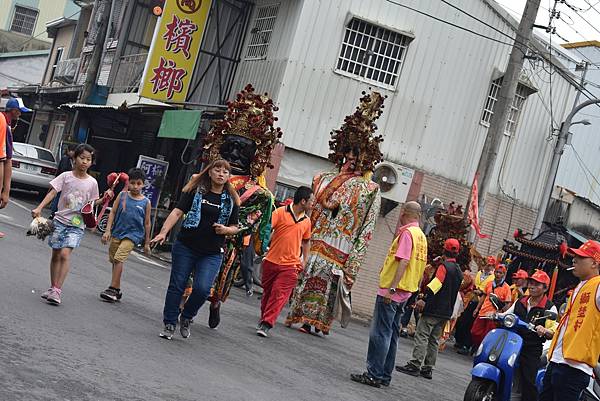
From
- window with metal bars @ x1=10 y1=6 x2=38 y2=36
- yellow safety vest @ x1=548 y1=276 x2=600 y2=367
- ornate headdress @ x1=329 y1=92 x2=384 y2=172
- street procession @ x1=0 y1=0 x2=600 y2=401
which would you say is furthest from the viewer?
window with metal bars @ x1=10 y1=6 x2=38 y2=36

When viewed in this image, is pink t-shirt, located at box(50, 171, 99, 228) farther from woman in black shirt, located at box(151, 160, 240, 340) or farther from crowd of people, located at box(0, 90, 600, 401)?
woman in black shirt, located at box(151, 160, 240, 340)

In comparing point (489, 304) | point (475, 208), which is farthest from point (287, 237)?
point (475, 208)

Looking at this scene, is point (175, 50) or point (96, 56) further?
point (96, 56)

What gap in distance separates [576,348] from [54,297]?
501 centimetres

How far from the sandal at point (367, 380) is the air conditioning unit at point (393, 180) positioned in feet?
44.8

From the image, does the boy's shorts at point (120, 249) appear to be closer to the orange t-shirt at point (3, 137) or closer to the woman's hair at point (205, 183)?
the orange t-shirt at point (3, 137)

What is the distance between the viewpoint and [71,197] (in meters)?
10.6

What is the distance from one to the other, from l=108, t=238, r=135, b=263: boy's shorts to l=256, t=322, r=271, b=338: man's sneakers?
1.80 metres

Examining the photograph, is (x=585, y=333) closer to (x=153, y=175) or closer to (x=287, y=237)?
(x=287, y=237)

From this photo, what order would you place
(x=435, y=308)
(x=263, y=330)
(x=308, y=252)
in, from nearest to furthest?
(x=263, y=330), (x=435, y=308), (x=308, y=252)

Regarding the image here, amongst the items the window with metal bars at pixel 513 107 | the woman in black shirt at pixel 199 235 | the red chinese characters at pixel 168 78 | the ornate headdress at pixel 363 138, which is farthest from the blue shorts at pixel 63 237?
the window with metal bars at pixel 513 107

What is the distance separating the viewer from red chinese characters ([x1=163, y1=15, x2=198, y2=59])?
26109mm

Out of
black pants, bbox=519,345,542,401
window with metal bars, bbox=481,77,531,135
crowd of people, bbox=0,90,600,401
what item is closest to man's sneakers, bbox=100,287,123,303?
crowd of people, bbox=0,90,600,401

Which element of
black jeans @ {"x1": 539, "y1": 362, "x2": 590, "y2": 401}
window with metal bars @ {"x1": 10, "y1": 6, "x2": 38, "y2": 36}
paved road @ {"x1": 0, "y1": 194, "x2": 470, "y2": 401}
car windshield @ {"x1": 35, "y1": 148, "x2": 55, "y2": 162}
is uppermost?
window with metal bars @ {"x1": 10, "y1": 6, "x2": 38, "y2": 36}
